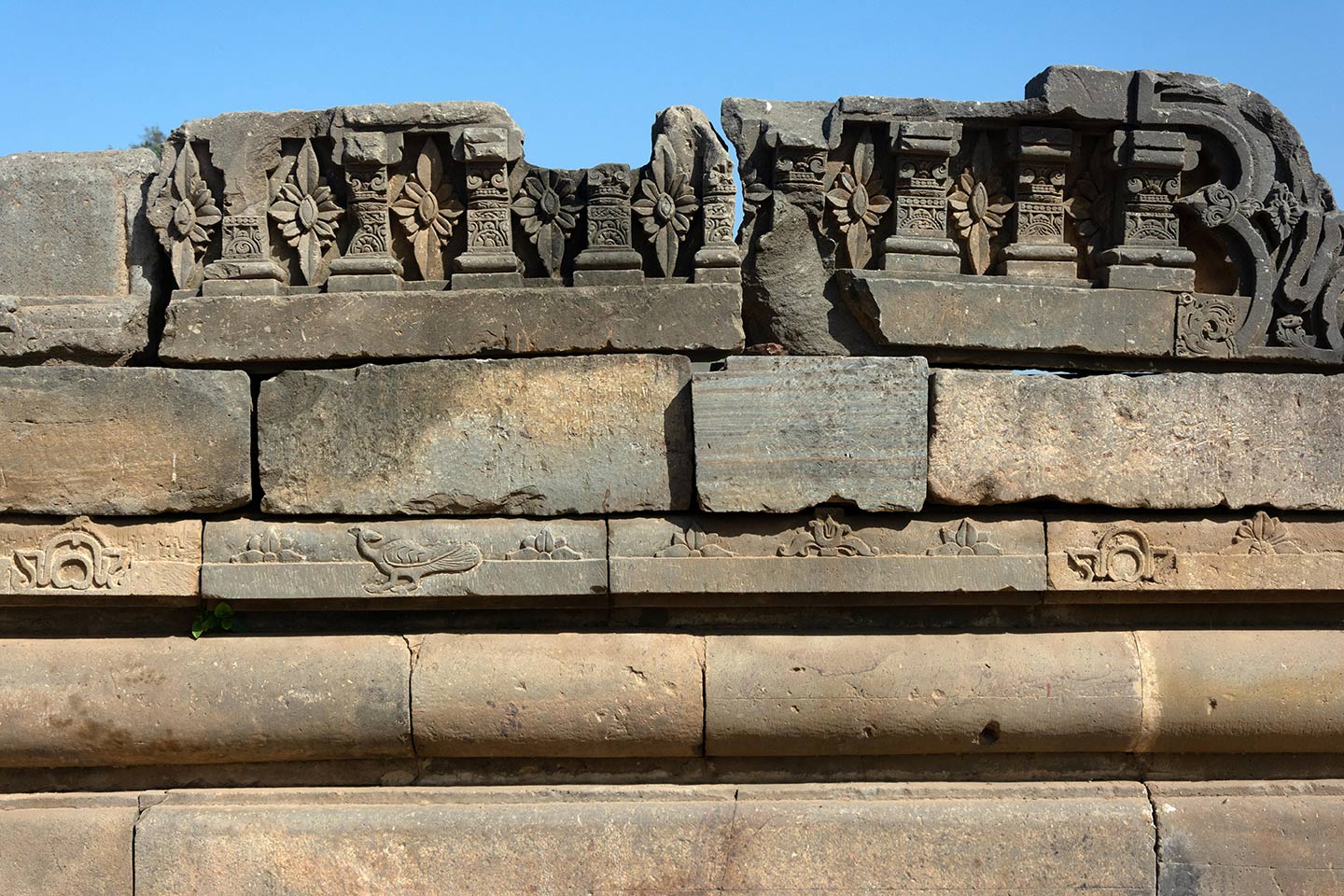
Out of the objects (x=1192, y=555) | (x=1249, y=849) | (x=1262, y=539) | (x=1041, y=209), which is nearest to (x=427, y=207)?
(x=1041, y=209)

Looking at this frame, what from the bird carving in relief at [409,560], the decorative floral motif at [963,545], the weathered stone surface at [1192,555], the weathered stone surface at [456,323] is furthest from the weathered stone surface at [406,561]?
the weathered stone surface at [1192,555]

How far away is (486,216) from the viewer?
413cm

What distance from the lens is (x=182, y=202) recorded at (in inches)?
161

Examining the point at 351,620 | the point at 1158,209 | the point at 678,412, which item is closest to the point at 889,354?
the point at 678,412

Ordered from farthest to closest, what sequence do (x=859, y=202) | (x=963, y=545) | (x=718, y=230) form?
(x=859, y=202) < (x=718, y=230) < (x=963, y=545)

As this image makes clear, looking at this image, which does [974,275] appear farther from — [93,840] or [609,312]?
[93,840]

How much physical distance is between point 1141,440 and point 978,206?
107cm

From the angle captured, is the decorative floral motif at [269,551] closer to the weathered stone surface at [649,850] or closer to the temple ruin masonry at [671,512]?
the temple ruin masonry at [671,512]

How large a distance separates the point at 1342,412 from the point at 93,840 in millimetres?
4779

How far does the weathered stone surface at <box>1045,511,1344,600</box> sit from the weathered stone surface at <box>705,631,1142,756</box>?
282 mm

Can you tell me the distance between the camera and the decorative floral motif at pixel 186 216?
411 cm

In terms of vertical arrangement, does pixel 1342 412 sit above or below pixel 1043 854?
above

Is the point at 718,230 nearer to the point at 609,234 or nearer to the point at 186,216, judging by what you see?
the point at 609,234

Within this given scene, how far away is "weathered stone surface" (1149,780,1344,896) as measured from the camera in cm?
392
